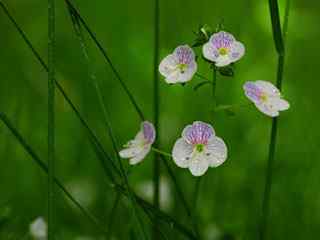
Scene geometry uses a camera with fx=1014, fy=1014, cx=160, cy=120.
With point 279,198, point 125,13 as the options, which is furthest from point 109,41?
point 279,198

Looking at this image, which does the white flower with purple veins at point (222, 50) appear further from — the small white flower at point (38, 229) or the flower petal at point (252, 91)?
the small white flower at point (38, 229)

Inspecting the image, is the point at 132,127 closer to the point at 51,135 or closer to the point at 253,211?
the point at 253,211

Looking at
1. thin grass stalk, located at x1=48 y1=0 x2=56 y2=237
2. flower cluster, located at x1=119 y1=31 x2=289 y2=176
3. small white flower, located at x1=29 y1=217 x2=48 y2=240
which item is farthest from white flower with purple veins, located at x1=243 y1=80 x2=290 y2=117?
small white flower, located at x1=29 y1=217 x2=48 y2=240

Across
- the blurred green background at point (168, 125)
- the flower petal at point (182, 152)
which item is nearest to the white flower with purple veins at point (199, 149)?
the flower petal at point (182, 152)

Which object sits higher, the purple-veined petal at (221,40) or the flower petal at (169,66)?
the purple-veined petal at (221,40)

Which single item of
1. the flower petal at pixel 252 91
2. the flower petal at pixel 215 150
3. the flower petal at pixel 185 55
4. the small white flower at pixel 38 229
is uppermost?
the flower petal at pixel 185 55

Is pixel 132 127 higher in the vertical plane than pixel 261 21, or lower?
lower

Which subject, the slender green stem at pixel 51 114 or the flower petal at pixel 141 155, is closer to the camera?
the slender green stem at pixel 51 114

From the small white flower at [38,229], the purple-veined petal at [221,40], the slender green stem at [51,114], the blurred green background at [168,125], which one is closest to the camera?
the slender green stem at [51,114]
